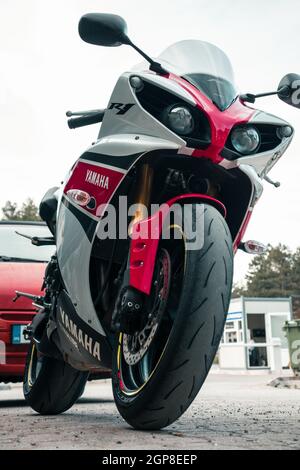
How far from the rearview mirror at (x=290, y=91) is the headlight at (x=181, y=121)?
833 millimetres

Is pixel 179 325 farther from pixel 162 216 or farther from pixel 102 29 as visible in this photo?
pixel 102 29

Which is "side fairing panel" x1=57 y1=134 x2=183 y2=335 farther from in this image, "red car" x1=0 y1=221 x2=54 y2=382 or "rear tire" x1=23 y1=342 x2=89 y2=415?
"red car" x1=0 y1=221 x2=54 y2=382

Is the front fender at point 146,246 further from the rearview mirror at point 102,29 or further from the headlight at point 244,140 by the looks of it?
the rearview mirror at point 102,29

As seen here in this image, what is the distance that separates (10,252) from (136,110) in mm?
4241

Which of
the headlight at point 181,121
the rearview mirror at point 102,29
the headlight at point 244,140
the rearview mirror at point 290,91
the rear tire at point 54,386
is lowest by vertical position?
the rear tire at point 54,386

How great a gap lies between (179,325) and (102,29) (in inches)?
56.5

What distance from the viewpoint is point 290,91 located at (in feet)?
13.2

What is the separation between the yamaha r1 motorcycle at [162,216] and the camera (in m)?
3.16

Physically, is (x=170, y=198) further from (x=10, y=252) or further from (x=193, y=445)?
(x=10, y=252)

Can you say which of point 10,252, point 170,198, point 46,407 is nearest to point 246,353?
point 10,252

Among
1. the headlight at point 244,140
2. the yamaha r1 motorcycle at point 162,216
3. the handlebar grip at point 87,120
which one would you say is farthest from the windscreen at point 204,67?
the handlebar grip at point 87,120

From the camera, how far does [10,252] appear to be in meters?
7.48

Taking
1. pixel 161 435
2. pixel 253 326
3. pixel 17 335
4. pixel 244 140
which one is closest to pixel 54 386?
pixel 17 335

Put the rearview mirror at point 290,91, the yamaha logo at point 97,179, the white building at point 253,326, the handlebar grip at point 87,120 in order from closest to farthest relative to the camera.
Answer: the yamaha logo at point 97,179, the rearview mirror at point 290,91, the handlebar grip at point 87,120, the white building at point 253,326
